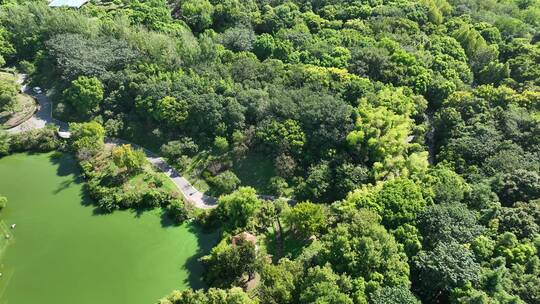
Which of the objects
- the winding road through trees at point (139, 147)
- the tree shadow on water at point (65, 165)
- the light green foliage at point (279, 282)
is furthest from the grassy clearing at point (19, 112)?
the light green foliage at point (279, 282)

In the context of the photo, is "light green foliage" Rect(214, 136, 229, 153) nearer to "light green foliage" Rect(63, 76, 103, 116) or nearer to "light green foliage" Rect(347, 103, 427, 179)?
"light green foliage" Rect(347, 103, 427, 179)

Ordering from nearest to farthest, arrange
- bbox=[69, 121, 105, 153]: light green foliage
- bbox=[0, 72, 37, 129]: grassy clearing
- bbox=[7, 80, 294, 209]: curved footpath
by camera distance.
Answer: bbox=[7, 80, 294, 209]: curved footpath → bbox=[69, 121, 105, 153]: light green foliage → bbox=[0, 72, 37, 129]: grassy clearing

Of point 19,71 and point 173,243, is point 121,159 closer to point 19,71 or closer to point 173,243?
point 173,243

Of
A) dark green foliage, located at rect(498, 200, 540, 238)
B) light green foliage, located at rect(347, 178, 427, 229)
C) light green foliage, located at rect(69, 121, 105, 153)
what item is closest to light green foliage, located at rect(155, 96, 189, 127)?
light green foliage, located at rect(69, 121, 105, 153)

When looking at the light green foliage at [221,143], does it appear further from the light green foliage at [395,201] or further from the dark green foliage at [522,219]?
the dark green foliage at [522,219]

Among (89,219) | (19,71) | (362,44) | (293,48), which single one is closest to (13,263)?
(89,219)

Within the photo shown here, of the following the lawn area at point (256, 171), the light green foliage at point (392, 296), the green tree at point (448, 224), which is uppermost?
the green tree at point (448, 224)
